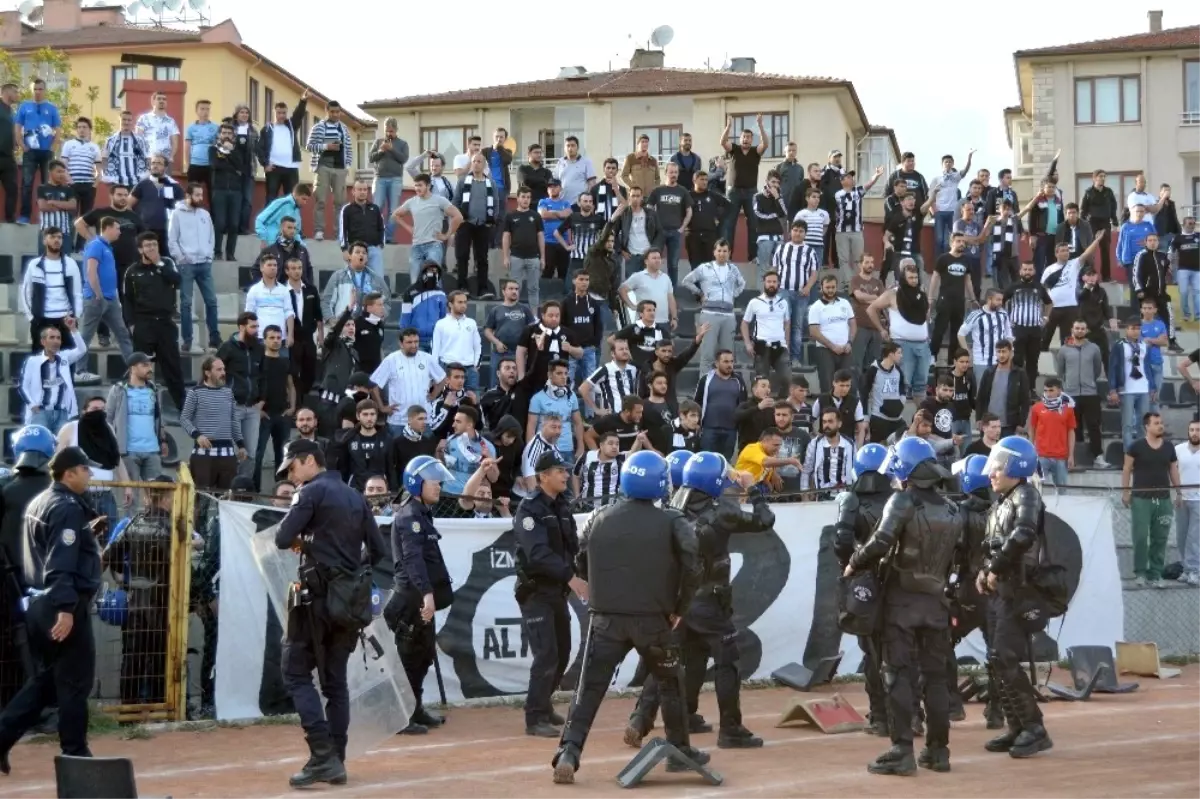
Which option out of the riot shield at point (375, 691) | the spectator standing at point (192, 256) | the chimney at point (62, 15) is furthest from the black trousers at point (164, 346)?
the chimney at point (62, 15)

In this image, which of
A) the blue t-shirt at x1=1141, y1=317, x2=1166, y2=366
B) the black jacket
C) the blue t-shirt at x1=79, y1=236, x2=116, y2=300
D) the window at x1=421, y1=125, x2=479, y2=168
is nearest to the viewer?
the black jacket

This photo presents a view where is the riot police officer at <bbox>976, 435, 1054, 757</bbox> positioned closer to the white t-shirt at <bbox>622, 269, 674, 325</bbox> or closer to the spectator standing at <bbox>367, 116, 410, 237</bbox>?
the white t-shirt at <bbox>622, 269, 674, 325</bbox>

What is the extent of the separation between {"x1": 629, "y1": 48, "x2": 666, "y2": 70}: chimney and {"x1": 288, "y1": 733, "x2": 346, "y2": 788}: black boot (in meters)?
52.6

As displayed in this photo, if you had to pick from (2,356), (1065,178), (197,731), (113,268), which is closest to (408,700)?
(197,731)

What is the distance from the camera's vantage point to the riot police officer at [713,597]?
476 inches

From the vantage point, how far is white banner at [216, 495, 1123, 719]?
13.8 meters

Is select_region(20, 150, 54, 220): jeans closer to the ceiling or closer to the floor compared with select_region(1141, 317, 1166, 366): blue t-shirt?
closer to the ceiling

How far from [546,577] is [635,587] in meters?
2.17

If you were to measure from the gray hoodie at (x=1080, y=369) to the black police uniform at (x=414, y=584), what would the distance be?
10699 millimetres

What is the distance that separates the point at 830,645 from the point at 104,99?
167 ft

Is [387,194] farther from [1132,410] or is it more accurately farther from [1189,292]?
[1189,292]

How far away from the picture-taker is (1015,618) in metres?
12.1

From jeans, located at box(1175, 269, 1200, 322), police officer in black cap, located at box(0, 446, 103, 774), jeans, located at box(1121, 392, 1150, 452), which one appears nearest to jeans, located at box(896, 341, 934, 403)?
jeans, located at box(1121, 392, 1150, 452)

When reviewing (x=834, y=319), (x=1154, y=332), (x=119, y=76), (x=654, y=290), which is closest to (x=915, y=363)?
(x=834, y=319)
